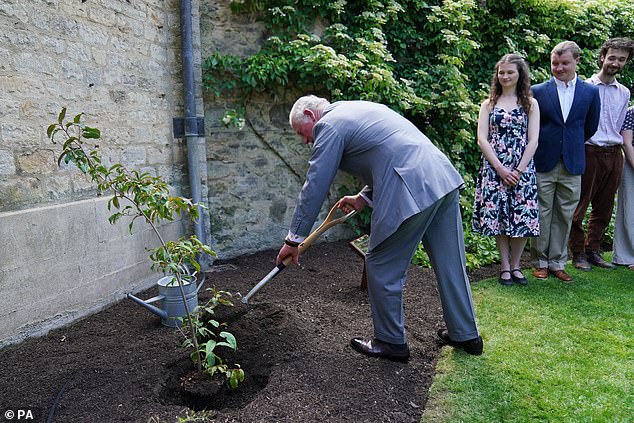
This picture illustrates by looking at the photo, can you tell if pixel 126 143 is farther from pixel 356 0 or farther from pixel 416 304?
pixel 356 0

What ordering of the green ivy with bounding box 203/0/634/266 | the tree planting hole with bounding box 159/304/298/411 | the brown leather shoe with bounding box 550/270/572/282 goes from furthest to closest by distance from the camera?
1. the green ivy with bounding box 203/0/634/266
2. the brown leather shoe with bounding box 550/270/572/282
3. the tree planting hole with bounding box 159/304/298/411

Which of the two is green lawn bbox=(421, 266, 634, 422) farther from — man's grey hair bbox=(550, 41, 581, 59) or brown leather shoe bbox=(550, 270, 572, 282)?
man's grey hair bbox=(550, 41, 581, 59)

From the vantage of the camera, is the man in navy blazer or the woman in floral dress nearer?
the woman in floral dress

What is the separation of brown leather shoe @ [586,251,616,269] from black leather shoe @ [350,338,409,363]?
10.4ft

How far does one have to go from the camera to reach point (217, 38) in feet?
16.5

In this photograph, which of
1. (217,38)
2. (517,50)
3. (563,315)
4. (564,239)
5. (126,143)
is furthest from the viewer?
(517,50)

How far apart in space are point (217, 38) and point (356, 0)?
6.00ft

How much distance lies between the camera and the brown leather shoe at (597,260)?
501cm

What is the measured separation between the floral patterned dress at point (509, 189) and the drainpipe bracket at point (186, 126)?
109 inches

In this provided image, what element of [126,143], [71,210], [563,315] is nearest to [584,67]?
[563,315]

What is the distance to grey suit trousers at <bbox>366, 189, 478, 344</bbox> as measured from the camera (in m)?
2.85

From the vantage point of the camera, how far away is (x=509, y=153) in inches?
167

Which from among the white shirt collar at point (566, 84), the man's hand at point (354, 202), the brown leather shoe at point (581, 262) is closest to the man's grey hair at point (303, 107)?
the man's hand at point (354, 202)

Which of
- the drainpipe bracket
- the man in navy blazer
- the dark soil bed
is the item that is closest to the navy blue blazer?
the man in navy blazer
